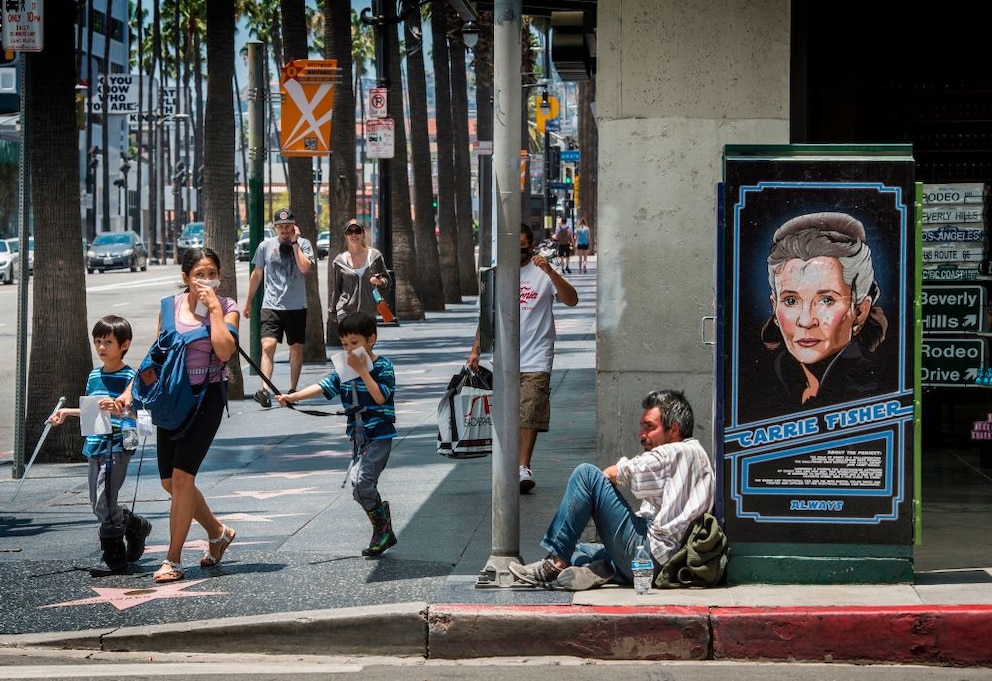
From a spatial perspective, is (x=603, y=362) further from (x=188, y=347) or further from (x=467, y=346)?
(x=467, y=346)

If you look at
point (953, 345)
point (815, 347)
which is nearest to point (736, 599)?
point (815, 347)

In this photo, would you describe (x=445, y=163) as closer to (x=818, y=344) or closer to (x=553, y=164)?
(x=553, y=164)

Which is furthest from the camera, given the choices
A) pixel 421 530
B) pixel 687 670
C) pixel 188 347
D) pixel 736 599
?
pixel 421 530

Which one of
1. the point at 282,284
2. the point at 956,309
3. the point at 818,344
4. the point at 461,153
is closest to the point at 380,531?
the point at 818,344

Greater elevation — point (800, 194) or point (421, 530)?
point (800, 194)

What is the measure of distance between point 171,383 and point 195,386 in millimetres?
125

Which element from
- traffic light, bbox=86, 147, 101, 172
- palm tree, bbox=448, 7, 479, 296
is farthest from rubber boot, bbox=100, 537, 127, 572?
traffic light, bbox=86, 147, 101, 172

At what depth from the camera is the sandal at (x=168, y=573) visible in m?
7.98

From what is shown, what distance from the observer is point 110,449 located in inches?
320

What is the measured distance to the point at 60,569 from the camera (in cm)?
835

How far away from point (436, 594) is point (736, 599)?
4.57ft

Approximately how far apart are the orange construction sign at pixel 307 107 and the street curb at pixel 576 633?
12.3m

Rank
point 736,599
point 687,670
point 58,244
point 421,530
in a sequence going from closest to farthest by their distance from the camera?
point 687,670, point 736,599, point 421,530, point 58,244

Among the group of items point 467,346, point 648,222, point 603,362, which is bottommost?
point 467,346
